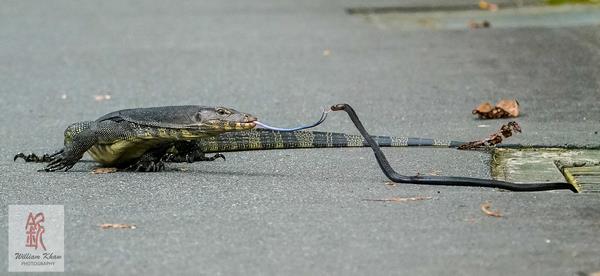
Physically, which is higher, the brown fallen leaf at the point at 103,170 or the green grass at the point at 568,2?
the green grass at the point at 568,2

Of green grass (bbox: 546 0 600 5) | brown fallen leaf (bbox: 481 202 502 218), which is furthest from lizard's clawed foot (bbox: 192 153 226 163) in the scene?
green grass (bbox: 546 0 600 5)

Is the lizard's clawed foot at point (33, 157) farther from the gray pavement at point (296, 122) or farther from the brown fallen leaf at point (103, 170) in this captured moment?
the brown fallen leaf at point (103, 170)

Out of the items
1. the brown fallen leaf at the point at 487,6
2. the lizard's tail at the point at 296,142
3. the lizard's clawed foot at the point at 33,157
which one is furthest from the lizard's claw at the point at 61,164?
the brown fallen leaf at the point at 487,6

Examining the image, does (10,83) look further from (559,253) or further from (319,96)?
(559,253)

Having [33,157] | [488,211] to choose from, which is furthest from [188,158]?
[488,211]

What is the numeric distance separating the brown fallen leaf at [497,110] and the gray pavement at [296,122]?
0.47ft

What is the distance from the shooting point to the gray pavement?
220 inches

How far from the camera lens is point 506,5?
55.5 feet

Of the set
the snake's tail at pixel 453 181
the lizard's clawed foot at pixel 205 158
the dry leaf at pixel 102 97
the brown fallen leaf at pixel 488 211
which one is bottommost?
the brown fallen leaf at pixel 488 211

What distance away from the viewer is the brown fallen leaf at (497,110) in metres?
9.35

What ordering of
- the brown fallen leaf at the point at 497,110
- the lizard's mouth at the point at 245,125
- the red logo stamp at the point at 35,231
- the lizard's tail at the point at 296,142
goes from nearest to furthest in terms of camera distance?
the red logo stamp at the point at 35,231
the lizard's mouth at the point at 245,125
the lizard's tail at the point at 296,142
the brown fallen leaf at the point at 497,110

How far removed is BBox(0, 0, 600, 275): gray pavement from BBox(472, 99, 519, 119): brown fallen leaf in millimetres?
143

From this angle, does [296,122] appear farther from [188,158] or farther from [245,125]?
[245,125]

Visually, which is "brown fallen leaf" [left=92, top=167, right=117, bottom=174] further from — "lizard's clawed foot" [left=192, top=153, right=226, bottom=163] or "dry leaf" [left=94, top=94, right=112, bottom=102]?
"dry leaf" [left=94, top=94, right=112, bottom=102]
